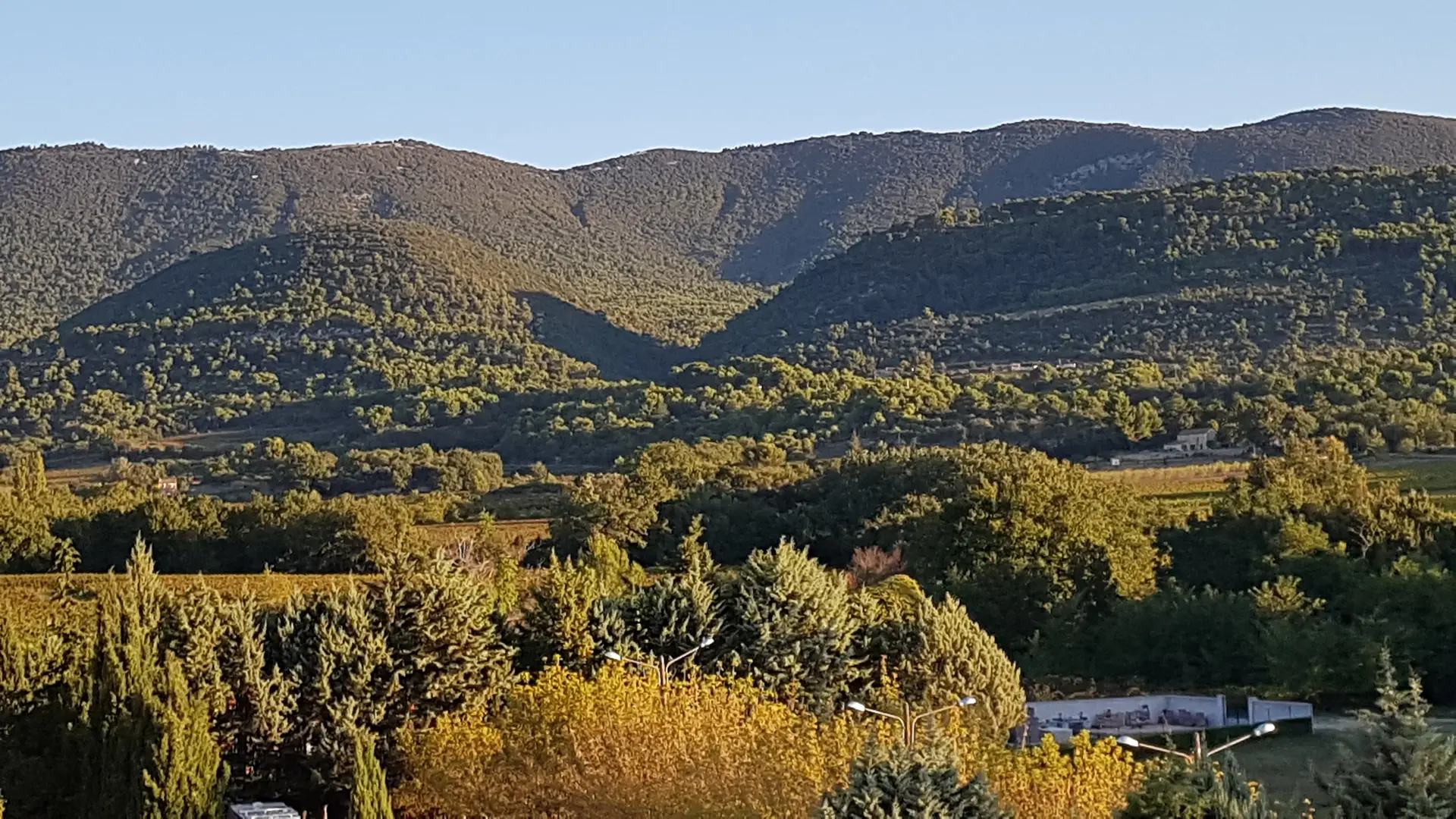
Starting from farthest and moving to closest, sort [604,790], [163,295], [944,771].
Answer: [163,295]
[604,790]
[944,771]

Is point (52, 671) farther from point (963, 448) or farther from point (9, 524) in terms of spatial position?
point (963, 448)

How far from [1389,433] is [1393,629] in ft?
96.6

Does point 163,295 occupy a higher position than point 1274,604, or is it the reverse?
point 163,295

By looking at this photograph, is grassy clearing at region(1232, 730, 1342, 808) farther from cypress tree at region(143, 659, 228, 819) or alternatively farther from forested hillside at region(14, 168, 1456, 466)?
forested hillside at region(14, 168, 1456, 466)

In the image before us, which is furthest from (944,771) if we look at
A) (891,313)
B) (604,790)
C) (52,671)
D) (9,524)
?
(891,313)

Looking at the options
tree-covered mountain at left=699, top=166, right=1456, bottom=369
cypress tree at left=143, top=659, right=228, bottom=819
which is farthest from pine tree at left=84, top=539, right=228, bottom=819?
tree-covered mountain at left=699, top=166, right=1456, bottom=369

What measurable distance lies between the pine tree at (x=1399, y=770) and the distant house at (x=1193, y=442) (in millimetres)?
50808

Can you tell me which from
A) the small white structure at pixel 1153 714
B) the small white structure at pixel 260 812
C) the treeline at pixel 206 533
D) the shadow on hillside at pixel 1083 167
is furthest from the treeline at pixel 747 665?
the shadow on hillside at pixel 1083 167

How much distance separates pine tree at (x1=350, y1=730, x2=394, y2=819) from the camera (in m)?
18.2

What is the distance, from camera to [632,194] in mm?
184875

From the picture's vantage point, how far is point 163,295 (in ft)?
379

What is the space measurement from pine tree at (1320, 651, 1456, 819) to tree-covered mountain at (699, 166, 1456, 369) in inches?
2775

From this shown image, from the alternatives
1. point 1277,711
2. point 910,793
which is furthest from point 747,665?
point 910,793

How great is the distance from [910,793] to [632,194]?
568 feet
